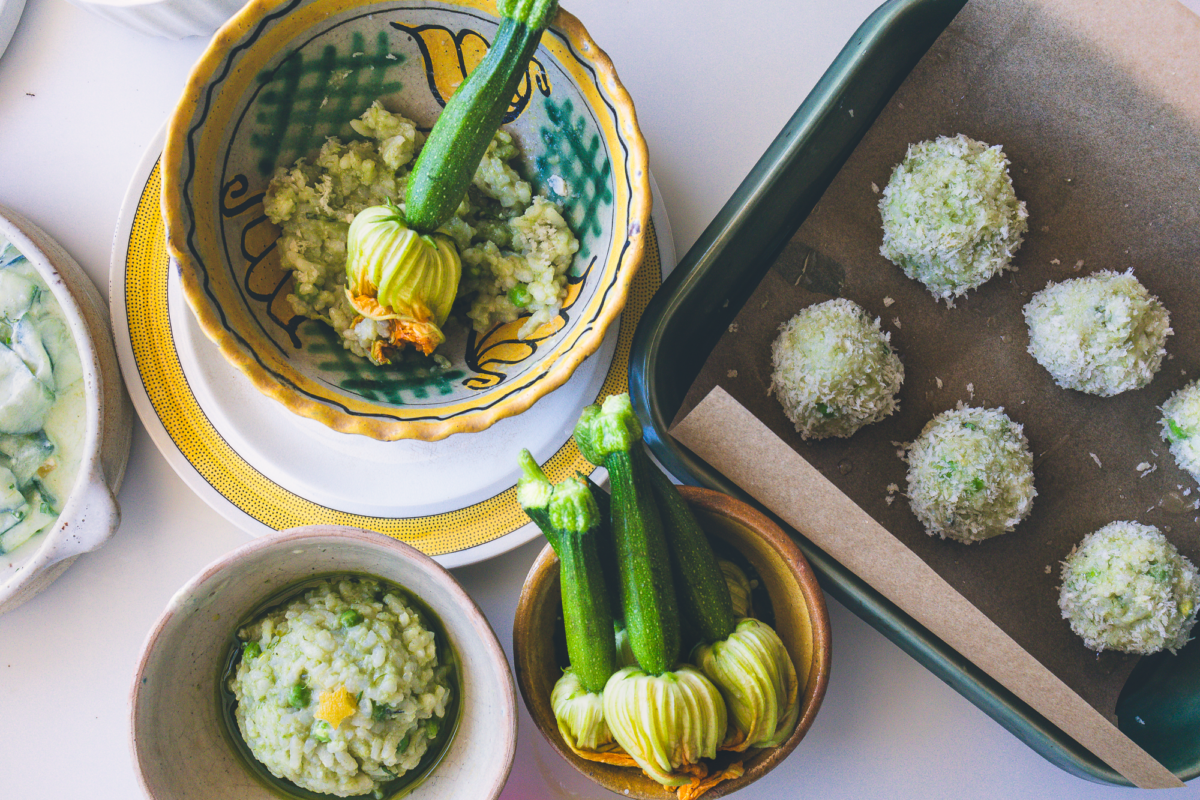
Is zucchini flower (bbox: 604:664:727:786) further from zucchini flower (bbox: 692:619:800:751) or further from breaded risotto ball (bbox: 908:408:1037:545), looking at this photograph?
breaded risotto ball (bbox: 908:408:1037:545)

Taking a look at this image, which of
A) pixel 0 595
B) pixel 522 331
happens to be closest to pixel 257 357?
pixel 522 331

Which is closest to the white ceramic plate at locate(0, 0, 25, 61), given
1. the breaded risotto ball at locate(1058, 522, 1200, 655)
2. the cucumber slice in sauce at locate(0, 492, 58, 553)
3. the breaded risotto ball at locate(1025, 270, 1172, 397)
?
the cucumber slice in sauce at locate(0, 492, 58, 553)

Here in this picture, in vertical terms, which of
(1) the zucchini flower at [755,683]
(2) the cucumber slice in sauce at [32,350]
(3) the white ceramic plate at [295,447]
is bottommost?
(2) the cucumber slice in sauce at [32,350]

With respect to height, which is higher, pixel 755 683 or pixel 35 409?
pixel 755 683

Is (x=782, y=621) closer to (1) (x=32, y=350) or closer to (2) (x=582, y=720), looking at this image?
(2) (x=582, y=720)

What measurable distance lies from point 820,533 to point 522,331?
1.47ft

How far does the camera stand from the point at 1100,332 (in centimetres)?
108

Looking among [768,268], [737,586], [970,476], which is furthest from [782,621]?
[768,268]

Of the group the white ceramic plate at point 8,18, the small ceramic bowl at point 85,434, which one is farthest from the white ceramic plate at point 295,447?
the white ceramic plate at point 8,18

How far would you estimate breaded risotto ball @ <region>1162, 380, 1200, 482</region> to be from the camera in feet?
3.65

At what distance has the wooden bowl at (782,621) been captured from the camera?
0.88 metres

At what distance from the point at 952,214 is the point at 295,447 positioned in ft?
3.15

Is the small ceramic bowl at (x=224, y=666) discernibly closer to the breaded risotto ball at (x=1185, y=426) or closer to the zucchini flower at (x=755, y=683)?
the zucchini flower at (x=755, y=683)

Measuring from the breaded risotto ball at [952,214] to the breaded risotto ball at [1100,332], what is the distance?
4.1 inches
